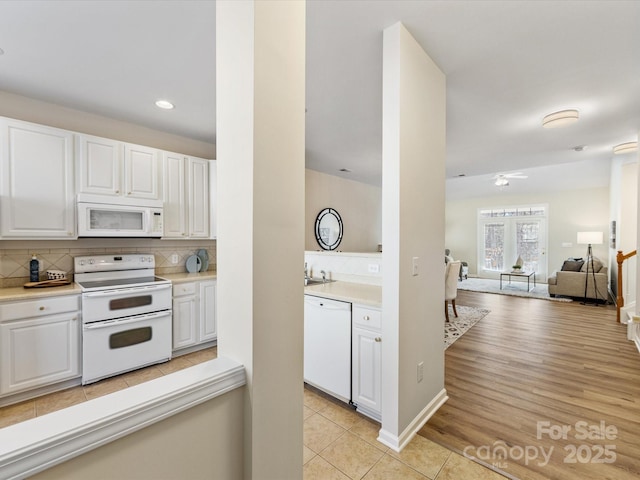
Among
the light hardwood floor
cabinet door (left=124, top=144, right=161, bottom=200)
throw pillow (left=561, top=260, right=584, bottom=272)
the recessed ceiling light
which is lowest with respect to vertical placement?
the light hardwood floor

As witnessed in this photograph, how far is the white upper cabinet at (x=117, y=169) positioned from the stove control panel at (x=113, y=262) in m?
0.69

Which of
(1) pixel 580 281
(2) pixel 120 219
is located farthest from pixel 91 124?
(1) pixel 580 281

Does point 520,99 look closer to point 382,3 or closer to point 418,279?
point 382,3

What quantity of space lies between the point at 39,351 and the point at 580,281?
8.32 metres

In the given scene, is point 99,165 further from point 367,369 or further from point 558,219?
point 558,219

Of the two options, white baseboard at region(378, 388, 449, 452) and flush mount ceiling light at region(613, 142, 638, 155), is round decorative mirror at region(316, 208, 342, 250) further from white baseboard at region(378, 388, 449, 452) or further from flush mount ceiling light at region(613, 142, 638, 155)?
flush mount ceiling light at region(613, 142, 638, 155)

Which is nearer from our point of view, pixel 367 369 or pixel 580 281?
pixel 367 369

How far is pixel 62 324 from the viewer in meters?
2.55

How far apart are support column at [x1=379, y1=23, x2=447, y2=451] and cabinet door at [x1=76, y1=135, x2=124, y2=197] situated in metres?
2.79

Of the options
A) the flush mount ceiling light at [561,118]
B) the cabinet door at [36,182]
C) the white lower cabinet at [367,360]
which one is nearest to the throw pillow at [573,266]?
the flush mount ceiling light at [561,118]

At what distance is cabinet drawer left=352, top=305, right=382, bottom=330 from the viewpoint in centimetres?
204

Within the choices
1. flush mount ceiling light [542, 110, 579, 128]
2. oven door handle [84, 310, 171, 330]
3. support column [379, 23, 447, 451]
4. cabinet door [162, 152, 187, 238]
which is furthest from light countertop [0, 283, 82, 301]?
flush mount ceiling light [542, 110, 579, 128]

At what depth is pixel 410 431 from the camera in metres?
1.96

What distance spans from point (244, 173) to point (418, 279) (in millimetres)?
1533
